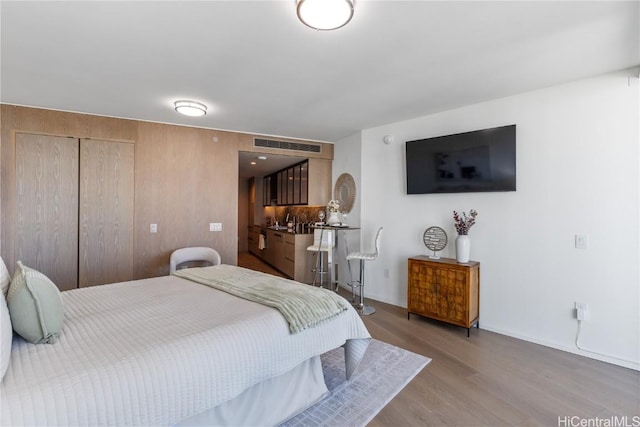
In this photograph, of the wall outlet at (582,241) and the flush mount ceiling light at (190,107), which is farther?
the flush mount ceiling light at (190,107)

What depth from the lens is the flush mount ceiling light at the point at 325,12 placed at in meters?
1.63

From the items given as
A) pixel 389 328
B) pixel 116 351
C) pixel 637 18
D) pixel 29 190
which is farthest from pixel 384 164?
pixel 29 190

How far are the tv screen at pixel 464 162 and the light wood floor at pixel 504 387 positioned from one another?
1650mm

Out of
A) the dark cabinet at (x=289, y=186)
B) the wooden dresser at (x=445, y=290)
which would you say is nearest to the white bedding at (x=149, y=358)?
the wooden dresser at (x=445, y=290)

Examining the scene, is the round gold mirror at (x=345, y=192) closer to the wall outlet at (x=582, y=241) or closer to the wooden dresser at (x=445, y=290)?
the wooden dresser at (x=445, y=290)

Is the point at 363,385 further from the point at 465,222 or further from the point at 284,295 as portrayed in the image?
the point at 465,222

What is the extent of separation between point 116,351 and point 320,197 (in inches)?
172

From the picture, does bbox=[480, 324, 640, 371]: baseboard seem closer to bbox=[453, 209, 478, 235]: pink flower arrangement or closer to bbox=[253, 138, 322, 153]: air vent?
bbox=[453, 209, 478, 235]: pink flower arrangement

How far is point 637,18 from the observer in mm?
1906

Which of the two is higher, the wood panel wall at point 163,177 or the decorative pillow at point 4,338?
the wood panel wall at point 163,177

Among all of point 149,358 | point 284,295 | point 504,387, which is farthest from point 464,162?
point 149,358

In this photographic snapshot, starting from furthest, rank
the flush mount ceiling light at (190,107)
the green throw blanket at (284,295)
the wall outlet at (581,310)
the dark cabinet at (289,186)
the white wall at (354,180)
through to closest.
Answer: the dark cabinet at (289,186) < the white wall at (354,180) < the flush mount ceiling light at (190,107) < the wall outlet at (581,310) < the green throw blanket at (284,295)

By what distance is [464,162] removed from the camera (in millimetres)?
3514

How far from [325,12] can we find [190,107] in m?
2.22
